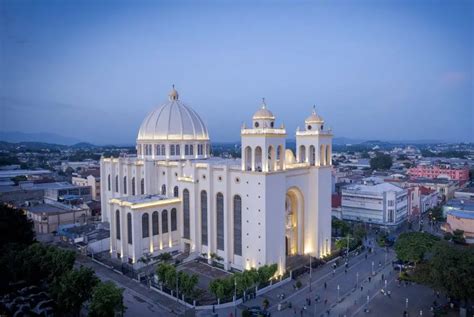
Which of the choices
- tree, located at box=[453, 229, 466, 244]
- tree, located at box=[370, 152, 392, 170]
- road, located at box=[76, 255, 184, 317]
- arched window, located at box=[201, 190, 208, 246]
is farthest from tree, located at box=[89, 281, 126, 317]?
tree, located at box=[370, 152, 392, 170]

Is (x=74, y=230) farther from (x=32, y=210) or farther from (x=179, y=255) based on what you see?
(x=179, y=255)

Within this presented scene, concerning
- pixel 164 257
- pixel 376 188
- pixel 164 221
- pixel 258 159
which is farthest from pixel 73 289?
pixel 376 188

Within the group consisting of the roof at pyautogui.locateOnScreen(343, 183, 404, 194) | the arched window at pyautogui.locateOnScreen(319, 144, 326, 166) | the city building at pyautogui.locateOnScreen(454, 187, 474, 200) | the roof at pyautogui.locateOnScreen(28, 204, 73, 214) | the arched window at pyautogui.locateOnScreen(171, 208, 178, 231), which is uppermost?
the arched window at pyautogui.locateOnScreen(319, 144, 326, 166)

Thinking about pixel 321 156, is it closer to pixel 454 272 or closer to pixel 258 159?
pixel 258 159

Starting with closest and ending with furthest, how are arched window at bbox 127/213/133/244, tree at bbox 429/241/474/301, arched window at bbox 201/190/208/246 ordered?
1. tree at bbox 429/241/474/301
2. arched window at bbox 127/213/133/244
3. arched window at bbox 201/190/208/246

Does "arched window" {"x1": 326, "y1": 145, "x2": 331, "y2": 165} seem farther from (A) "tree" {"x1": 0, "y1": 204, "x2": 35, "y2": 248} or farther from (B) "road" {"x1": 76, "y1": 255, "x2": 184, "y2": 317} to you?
(A) "tree" {"x1": 0, "y1": 204, "x2": 35, "y2": 248}

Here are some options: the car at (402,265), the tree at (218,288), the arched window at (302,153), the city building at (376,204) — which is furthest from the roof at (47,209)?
the car at (402,265)

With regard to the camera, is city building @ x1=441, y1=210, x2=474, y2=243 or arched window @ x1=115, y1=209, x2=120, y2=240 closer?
arched window @ x1=115, y1=209, x2=120, y2=240
